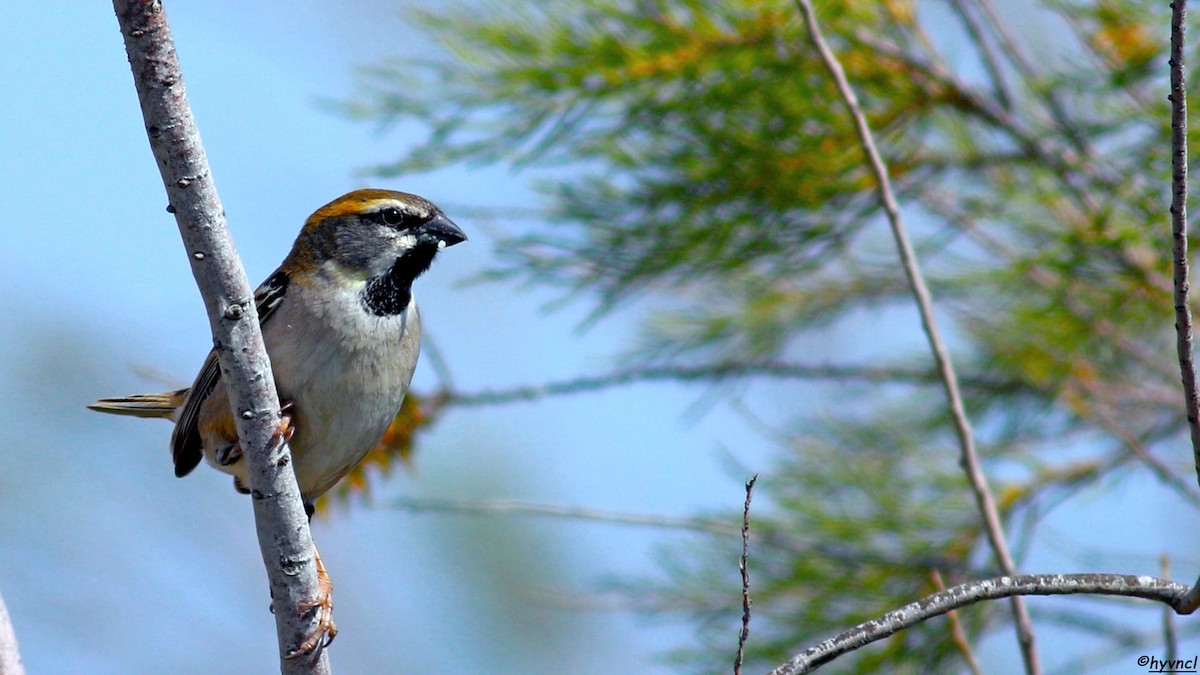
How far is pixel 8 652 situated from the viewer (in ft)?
7.53

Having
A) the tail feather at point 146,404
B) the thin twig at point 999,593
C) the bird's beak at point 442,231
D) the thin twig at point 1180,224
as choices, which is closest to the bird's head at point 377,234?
the bird's beak at point 442,231

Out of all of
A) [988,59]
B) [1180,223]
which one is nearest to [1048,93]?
[988,59]

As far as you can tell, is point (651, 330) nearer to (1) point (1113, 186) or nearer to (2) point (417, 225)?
(2) point (417, 225)

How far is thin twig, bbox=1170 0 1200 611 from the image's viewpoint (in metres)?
2.20

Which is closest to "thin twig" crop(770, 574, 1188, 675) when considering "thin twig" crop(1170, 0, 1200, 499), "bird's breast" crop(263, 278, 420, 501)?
"thin twig" crop(1170, 0, 1200, 499)

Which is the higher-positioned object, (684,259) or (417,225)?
(684,259)

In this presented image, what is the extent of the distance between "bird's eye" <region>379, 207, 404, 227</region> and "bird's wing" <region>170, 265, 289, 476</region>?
0.36 metres

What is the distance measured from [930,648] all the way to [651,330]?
1699 millimetres

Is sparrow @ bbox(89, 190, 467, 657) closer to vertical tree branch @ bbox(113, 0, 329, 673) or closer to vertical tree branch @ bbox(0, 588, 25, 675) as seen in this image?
vertical tree branch @ bbox(113, 0, 329, 673)

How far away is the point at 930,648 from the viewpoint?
14.8 ft

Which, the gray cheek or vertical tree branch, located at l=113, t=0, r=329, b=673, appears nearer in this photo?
vertical tree branch, located at l=113, t=0, r=329, b=673

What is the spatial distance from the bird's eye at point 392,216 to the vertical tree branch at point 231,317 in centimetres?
138

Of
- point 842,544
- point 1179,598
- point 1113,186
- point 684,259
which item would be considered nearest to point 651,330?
point 684,259

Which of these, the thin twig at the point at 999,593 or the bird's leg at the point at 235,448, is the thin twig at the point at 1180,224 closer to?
the thin twig at the point at 999,593
